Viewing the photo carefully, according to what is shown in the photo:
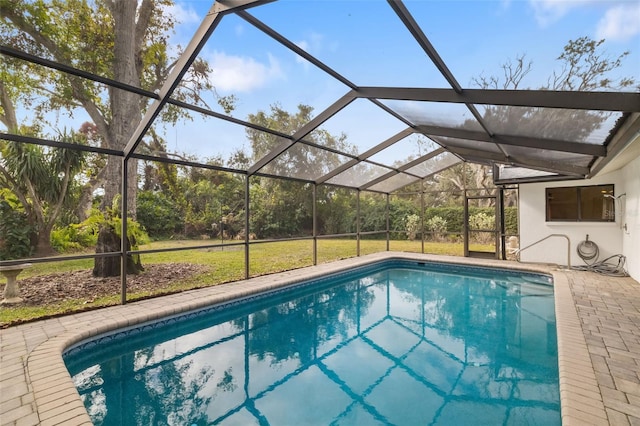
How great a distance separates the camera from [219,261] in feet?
33.3

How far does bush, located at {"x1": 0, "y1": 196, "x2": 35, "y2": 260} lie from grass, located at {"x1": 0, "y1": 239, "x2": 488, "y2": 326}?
52 centimetres

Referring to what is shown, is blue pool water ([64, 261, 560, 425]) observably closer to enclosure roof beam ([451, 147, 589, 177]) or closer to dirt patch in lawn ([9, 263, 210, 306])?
dirt patch in lawn ([9, 263, 210, 306])

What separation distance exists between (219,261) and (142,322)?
Answer: 5855mm

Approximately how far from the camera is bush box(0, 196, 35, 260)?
7688mm

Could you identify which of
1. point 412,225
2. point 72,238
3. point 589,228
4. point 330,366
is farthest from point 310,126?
point 412,225

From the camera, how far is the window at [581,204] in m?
8.07

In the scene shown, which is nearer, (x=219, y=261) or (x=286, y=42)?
(x=286, y=42)

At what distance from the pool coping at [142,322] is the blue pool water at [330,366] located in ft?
0.62

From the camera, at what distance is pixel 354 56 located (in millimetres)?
4219

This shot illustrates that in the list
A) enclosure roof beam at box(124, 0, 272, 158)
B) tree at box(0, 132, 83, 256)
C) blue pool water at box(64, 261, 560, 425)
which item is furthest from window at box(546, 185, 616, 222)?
tree at box(0, 132, 83, 256)

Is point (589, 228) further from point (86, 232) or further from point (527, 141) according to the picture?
point (86, 232)

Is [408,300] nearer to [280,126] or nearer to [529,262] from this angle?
[529,262]

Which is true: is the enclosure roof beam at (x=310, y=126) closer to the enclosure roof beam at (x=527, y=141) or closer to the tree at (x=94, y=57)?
the enclosure roof beam at (x=527, y=141)

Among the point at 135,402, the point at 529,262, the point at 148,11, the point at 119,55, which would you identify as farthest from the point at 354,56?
the point at 529,262
